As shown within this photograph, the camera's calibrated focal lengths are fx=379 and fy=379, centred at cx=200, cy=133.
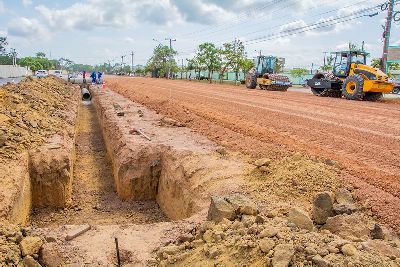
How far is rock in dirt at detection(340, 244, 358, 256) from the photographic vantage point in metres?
3.02

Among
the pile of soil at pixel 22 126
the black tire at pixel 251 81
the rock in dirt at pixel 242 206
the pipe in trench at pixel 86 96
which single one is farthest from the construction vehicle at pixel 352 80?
the pipe in trench at pixel 86 96

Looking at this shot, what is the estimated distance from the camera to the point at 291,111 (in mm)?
13984

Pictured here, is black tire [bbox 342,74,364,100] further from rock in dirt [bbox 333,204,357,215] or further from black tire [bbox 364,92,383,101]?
rock in dirt [bbox 333,204,357,215]

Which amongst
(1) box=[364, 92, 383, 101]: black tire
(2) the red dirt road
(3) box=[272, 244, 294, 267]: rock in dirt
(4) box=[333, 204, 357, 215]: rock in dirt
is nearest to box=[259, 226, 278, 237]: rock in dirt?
(3) box=[272, 244, 294, 267]: rock in dirt

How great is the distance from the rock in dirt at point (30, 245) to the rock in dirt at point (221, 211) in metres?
1.94

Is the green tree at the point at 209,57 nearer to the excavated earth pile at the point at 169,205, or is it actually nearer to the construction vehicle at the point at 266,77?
the construction vehicle at the point at 266,77

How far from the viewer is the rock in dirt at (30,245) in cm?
412

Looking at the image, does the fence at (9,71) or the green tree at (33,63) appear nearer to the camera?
the fence at (9,71)

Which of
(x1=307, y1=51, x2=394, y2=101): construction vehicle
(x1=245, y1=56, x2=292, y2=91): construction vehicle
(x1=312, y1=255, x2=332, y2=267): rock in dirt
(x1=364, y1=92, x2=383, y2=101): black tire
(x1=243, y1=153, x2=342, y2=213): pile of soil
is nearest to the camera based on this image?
(x1=312, y1=255, x2=332, y2=267): rock in dirt

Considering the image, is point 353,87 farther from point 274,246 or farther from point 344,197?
point 274,246

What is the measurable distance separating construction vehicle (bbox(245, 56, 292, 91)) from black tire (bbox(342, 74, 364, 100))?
862 cm

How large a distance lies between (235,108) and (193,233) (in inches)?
429

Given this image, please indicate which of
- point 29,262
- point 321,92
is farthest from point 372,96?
point 29,262

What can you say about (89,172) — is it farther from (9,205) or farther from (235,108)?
(235,108)
